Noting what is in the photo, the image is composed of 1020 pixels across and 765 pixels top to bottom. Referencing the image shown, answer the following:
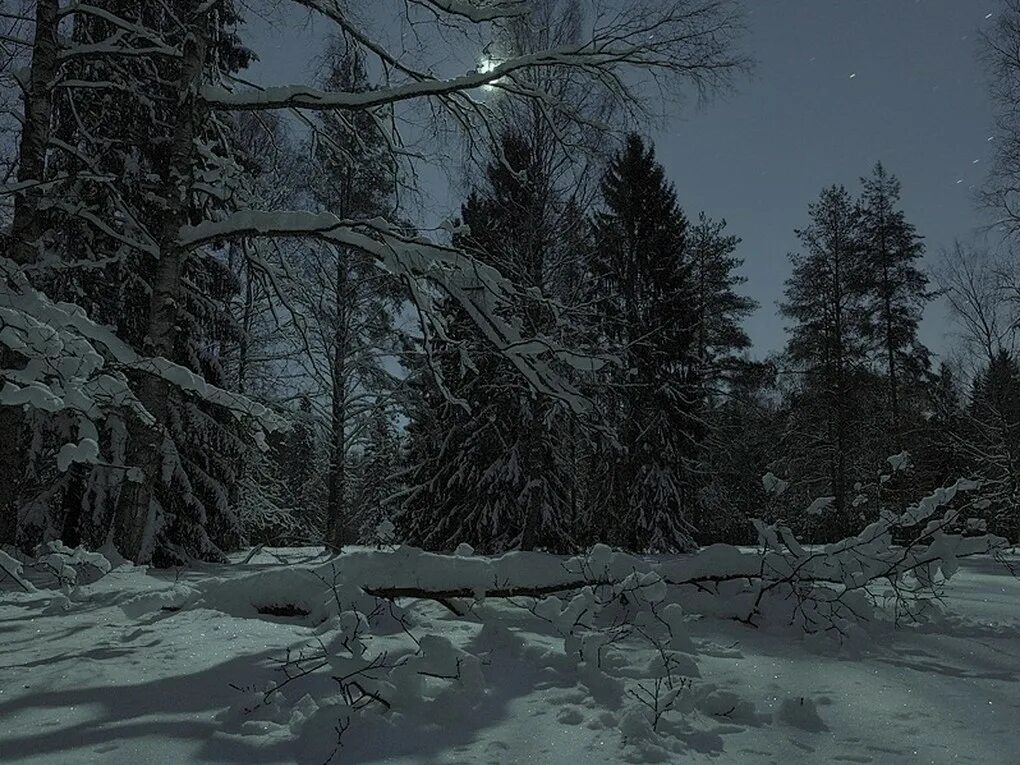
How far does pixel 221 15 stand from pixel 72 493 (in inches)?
264

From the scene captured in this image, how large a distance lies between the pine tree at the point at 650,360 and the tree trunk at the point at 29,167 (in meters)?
10.3

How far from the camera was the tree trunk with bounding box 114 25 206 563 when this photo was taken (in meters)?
5.62

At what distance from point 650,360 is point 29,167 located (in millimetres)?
13023

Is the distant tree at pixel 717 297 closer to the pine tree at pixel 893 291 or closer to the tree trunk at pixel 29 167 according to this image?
the pine tree at pixel 893 291

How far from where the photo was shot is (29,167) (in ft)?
19.8

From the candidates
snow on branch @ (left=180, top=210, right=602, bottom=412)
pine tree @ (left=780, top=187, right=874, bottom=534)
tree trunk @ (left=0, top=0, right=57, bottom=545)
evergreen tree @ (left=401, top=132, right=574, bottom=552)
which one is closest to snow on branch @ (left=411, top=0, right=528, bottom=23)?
snow on branch @ (left=180, top=210, right=602, bottom=412)

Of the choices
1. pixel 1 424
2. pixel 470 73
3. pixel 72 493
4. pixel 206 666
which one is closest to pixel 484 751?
pixel 206 666

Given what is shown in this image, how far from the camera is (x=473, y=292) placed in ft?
17.1

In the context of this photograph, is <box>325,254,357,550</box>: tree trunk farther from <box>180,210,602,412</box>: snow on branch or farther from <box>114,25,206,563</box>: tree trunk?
<box>180,210,602,412</box>: snow on branch

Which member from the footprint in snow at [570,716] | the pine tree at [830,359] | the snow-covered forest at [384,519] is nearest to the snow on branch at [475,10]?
the snow-covered forest at [384,519]

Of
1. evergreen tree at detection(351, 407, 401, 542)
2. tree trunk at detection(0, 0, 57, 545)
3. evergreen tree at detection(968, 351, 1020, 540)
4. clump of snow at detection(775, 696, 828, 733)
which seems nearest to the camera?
clump of snow at detection(775, 696, 828, 733)

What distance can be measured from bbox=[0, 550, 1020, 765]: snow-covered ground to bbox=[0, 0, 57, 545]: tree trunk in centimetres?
284

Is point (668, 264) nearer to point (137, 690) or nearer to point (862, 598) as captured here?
point (862, 598)

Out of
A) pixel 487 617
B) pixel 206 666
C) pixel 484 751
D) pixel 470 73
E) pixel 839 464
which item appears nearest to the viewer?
pixel 484 751
